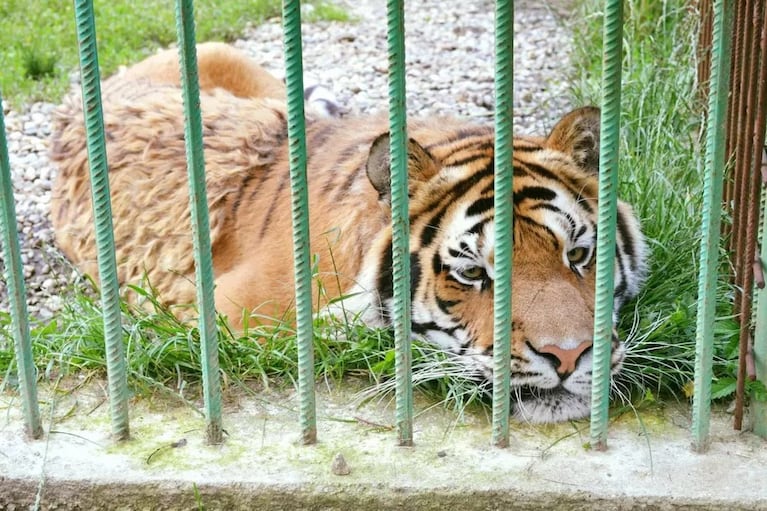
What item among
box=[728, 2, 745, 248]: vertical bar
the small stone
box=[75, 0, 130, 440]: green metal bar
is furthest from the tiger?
box=[75, 0, 130, 440]: green metal bar

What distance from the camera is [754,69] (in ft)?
9.23

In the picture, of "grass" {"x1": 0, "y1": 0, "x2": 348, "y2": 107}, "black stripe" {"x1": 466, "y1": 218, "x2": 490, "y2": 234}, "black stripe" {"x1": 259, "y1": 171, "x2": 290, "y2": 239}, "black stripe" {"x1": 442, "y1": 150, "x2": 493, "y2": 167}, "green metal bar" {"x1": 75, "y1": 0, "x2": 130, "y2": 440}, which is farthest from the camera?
"grass" {"x1": 0, "y1": 0, "x2": 348, "y2": 107}

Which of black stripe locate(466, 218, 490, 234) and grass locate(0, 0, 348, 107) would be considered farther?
grass locate(0, 0, 348, 107)

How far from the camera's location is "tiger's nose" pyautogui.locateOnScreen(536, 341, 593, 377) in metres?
2.61

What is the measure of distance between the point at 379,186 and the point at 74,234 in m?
2.03

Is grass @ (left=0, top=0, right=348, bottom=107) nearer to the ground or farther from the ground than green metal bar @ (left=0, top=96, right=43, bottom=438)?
farther from the ground

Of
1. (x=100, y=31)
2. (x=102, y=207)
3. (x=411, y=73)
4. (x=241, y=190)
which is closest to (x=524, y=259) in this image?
(x=102, y=207)

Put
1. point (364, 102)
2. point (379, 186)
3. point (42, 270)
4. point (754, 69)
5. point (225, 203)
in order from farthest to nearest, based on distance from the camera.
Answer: point (364, 102), point (42, 270), point (225, 203), point (379, 186), point (754, 69)

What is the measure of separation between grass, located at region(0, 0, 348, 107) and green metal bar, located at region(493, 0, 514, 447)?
4.90 meters

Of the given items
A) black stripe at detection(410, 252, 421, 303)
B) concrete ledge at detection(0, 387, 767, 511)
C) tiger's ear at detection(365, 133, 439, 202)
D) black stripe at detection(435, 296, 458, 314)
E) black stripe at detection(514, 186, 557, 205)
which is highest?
tiger's ear at detection(365, 133, 439, 202)

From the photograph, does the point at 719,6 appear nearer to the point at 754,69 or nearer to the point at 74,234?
the point at 754,69

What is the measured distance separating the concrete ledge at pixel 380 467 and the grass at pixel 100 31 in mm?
4460


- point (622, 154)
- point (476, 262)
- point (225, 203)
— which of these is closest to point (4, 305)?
point (225, 203)

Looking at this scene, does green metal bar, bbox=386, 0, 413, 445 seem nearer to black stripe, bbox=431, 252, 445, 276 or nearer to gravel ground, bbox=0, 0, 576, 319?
black stripe, bbox=431, 252, 445, 276
